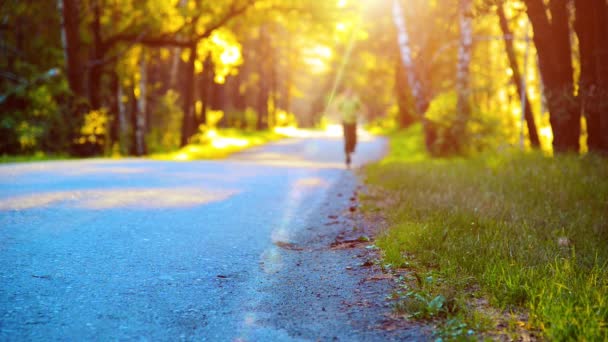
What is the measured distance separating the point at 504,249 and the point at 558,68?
8128 mm

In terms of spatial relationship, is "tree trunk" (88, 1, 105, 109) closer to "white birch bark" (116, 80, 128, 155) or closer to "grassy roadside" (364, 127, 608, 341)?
"white birch bark" (116, 80, 128, 155)

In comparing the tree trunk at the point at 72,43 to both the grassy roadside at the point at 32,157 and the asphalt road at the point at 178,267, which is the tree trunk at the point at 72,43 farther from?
the asphalt road at the point at 178,267

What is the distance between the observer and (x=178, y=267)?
550cm

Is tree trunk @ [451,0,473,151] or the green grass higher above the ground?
tree trunk @ [451,0,473,151]

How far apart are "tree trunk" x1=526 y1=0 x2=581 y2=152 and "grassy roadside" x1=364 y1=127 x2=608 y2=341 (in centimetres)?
195

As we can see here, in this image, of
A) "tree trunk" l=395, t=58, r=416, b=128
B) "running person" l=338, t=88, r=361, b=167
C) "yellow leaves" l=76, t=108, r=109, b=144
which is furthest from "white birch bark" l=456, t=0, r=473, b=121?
"tree trunk" l=395, t=58, r=416, b=128

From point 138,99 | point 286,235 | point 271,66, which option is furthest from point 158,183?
point 271,66

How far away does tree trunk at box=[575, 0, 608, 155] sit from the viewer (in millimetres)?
10156

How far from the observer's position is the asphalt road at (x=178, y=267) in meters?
4.11

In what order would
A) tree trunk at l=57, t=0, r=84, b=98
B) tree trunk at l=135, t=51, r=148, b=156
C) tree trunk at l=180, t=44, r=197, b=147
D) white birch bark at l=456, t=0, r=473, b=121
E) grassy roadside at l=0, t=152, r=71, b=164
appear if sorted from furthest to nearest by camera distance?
tree trunk at l=180, t=44, r=197, b=147, tree trunk at l=135, t=51, r=148, b=156, tree trunk at l=57, t=0, r=84, b=98, white birch bark at l=456, t=0, r=473, b=121, grassy roadside at l=0, t=152, r=71, b=164

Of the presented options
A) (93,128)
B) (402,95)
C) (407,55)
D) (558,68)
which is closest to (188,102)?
(93,128)

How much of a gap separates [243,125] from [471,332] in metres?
42.9

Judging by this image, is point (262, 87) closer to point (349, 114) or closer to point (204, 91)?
point (204, 91)

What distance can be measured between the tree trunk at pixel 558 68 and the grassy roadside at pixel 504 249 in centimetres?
195
